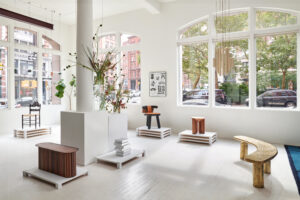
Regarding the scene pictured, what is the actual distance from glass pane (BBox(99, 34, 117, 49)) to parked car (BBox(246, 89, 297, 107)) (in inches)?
215

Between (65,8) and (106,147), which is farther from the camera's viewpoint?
(65,8)

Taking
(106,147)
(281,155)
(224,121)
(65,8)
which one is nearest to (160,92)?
(224,121)

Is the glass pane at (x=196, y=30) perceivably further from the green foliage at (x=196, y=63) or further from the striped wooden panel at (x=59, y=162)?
the striped wooden panel at (x=59, y=162)

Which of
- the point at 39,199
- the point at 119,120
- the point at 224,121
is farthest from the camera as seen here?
the point at 224,121

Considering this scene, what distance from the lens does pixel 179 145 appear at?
17.5 ft

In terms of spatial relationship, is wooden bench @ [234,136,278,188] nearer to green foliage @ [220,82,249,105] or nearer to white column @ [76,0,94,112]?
green foliage @ [220,82,249,105]

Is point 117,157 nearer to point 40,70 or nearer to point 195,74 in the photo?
point 195,74

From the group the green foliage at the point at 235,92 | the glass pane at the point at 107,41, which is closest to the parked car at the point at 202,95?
the green foliage at the point at 235,92

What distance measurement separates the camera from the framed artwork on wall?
7.12 metres

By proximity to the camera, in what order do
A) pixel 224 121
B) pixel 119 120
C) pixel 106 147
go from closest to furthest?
pixel 106 147 < pixel 119 120 < pixel 224 121

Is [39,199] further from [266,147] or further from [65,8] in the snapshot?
[65,8]

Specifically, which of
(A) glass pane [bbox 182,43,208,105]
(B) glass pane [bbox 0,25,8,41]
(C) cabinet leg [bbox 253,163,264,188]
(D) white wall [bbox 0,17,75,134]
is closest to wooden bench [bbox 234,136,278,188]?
(C) cabinet leg [bbox 253,163,264,188]

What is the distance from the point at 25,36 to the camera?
7547 mm

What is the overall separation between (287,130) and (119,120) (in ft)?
13.8
